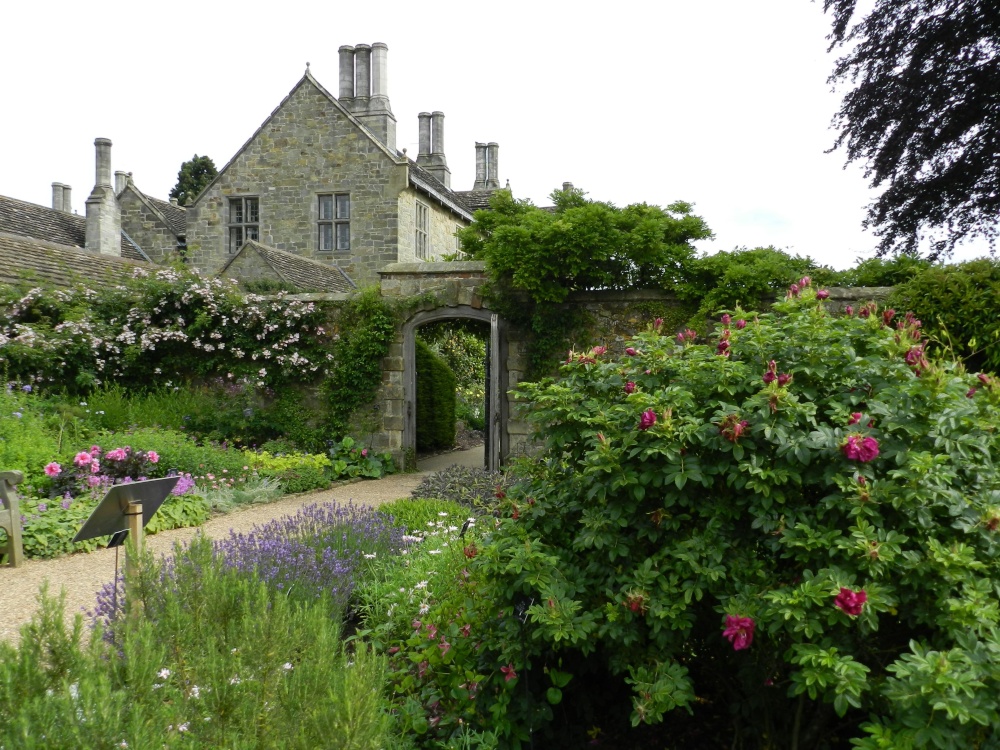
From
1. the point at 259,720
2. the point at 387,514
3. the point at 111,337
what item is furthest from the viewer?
the point at 111,337

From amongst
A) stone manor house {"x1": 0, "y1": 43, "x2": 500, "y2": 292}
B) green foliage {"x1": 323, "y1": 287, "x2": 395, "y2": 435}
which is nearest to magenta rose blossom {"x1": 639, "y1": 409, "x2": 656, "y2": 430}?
green foliage {"x1": 323, "y1": 287, "x2": 395, "y2": 435}

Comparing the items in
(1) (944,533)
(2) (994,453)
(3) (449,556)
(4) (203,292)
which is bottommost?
(3) (449,556)

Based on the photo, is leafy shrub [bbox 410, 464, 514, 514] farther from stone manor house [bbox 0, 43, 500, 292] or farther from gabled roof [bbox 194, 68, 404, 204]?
gabled roof [bbox 194, 68, 404, 204]

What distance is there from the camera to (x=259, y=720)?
2.30m

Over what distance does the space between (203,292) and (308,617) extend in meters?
10.4

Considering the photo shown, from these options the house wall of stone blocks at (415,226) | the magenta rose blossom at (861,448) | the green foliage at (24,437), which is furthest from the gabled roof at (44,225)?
the magenta rose blossom at (861,448)

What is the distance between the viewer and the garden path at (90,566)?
516cm

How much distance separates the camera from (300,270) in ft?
59.2

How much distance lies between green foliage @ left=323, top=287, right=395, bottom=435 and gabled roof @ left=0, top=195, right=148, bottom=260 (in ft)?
45.1

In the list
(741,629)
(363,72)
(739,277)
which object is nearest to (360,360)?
(739,277)

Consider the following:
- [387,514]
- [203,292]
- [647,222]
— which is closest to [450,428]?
[203,292]

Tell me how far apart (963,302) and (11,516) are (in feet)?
28.6

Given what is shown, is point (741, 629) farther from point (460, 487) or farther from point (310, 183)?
point (310, 183)

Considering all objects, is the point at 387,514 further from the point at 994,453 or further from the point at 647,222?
the point at 647,222
